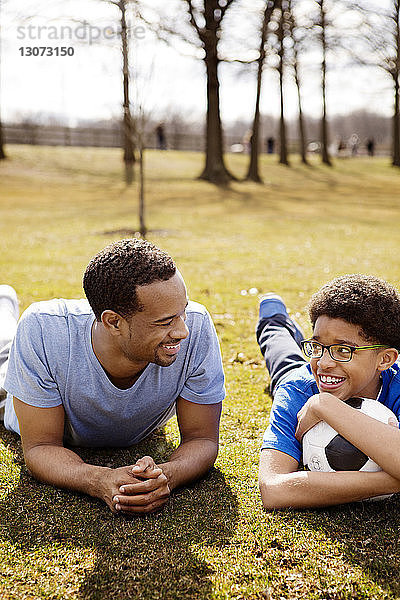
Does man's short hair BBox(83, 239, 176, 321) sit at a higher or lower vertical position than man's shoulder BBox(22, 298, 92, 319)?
higher

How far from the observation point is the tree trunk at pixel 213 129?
22453mm

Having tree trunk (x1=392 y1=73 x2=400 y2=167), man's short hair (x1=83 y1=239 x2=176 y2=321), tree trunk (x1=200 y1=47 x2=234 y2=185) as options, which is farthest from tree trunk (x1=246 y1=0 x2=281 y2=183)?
man's short hair (x1=83 y1=239 x2=176 y2=321)

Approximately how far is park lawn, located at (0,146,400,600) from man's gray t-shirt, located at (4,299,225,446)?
401 millimetres

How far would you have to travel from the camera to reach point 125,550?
2.63 m

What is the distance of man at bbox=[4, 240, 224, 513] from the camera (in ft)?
9.29

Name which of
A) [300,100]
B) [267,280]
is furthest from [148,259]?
[300,100]

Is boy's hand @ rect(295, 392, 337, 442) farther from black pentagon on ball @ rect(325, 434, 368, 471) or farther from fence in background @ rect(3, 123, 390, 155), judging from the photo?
fence in background @ rect(3, 123, 390, 155)

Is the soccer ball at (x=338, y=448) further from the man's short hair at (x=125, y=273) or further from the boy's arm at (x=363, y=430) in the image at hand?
the man's short hair at (x=125, y=273)

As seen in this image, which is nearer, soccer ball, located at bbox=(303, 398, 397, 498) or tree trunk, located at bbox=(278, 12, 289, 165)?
soccer ball, located at bbox=(303, 398, 397, 498)

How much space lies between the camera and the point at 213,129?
2320 centimetres

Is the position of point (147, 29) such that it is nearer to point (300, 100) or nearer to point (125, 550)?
point (125, 550)

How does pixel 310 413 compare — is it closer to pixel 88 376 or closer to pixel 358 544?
pixel 358 544

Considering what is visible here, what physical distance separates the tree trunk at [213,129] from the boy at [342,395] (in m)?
20.9

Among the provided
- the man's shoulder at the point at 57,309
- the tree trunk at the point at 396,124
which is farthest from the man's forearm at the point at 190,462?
the tree trunk at the point at 396,124
